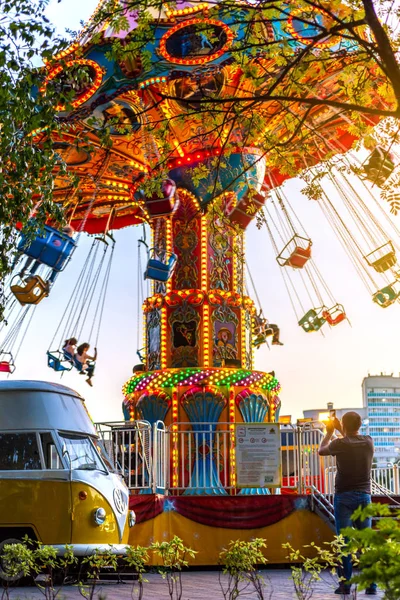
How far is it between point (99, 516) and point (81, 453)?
91cm

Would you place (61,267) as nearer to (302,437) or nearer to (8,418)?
(302,437)

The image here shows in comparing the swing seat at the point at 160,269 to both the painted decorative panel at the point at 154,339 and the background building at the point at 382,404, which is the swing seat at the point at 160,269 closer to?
the painted decorative panel at the point at 154,339

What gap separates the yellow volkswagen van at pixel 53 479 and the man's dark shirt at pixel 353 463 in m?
2.70

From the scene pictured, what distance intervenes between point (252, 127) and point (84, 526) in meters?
4.98

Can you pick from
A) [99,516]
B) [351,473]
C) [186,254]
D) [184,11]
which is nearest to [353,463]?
[351,473]

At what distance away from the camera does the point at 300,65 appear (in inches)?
360

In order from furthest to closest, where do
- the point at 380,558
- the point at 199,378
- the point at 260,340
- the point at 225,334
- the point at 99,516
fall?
the point at 260,340
the point at 225,334
the point at 199,378
the point at 99,516
the point at 380,558

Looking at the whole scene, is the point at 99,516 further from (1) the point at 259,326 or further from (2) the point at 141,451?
(1) the point at 259,326

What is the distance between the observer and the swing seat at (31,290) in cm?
1877

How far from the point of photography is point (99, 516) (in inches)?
453

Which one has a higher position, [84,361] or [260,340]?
[260,340]

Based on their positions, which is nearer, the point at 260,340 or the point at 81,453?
the point at 81,453

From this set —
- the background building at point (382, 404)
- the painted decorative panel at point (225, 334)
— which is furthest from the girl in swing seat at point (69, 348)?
the background building at point (382, 404)

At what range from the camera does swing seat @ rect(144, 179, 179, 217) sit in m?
18.2
